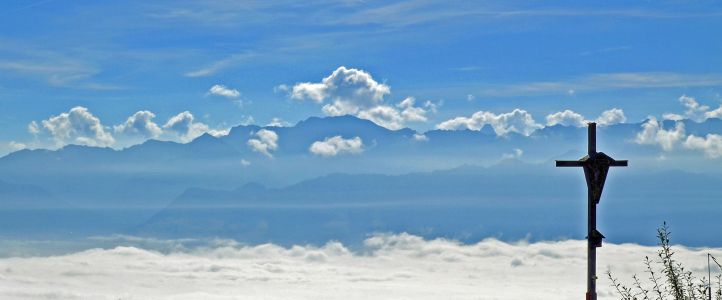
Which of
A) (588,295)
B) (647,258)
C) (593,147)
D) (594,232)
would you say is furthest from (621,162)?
(647,258)

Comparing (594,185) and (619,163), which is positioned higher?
(619,163)

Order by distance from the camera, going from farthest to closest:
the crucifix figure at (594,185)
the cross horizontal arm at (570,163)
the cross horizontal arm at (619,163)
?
the cross horizontal arm at (619,163)
the cross horizontal arm at (570,163)
the crucifix figure at (594,185)

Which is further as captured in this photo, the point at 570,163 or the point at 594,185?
the point at 570,163

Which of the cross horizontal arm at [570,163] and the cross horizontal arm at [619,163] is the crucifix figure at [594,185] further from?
the cross horizontal arm at [619,163]

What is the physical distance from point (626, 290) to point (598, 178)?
17.9 feet

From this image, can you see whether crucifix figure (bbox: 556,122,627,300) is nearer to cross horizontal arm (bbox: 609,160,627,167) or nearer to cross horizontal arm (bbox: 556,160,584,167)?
cross horizontal arm (bbox: 556,160,584,167)

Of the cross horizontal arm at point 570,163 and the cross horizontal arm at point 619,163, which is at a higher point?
the cross horizontal arm at point 619,163

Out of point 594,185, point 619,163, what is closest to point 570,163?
point 594,185

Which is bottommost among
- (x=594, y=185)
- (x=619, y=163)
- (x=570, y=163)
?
(x=594, y=185)

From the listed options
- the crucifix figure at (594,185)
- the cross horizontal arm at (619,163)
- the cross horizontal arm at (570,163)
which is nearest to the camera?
the crucifix figure at (594,185)

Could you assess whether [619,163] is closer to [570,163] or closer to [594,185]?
[594,185]

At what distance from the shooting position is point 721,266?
12.1 meters

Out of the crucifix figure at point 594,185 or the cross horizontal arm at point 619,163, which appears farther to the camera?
the cross horizontal arm at point 619,163

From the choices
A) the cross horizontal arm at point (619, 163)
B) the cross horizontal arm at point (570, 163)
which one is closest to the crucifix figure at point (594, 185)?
Result: the cross horizontal arm at point (570, 163)
